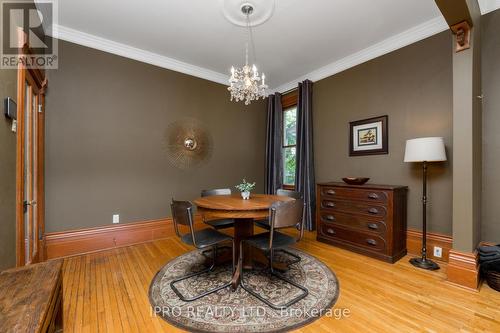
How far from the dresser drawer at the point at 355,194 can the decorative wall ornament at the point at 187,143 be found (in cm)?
208

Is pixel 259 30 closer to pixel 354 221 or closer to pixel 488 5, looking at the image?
pixel 488 5

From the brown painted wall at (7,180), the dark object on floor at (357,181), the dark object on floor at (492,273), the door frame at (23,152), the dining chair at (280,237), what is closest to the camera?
the brown painted wall at (7,180)

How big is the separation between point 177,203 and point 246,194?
82 centimetres

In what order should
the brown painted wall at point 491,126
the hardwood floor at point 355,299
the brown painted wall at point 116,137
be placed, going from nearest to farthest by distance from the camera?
the hardwood floor at point 355,299, the brown painted wall at point 491,126, the brown painted wall at point 116,137

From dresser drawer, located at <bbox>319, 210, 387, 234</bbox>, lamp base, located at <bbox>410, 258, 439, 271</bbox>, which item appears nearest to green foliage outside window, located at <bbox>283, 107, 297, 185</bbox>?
dresser drawer, located at <bbox>319, 210, 387, 234</bbox>

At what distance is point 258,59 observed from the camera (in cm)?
355

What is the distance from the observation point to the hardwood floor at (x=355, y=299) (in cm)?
157

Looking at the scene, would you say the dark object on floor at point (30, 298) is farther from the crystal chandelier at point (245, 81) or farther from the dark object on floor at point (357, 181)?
the dark object on floor at point (357, 181)

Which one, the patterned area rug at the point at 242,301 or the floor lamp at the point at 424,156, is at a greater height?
the floor lamp at the point at 424,156

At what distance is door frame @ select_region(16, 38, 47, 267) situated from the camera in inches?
65.9

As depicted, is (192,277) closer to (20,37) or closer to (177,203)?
(177,203)

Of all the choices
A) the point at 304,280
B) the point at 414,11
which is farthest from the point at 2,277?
the point at 414,11

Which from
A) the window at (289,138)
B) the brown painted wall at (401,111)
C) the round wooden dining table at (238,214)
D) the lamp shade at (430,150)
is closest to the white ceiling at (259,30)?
the brown painted wall at (401,111)

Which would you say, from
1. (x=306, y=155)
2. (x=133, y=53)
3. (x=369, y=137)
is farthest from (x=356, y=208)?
(x=133, y=53)
